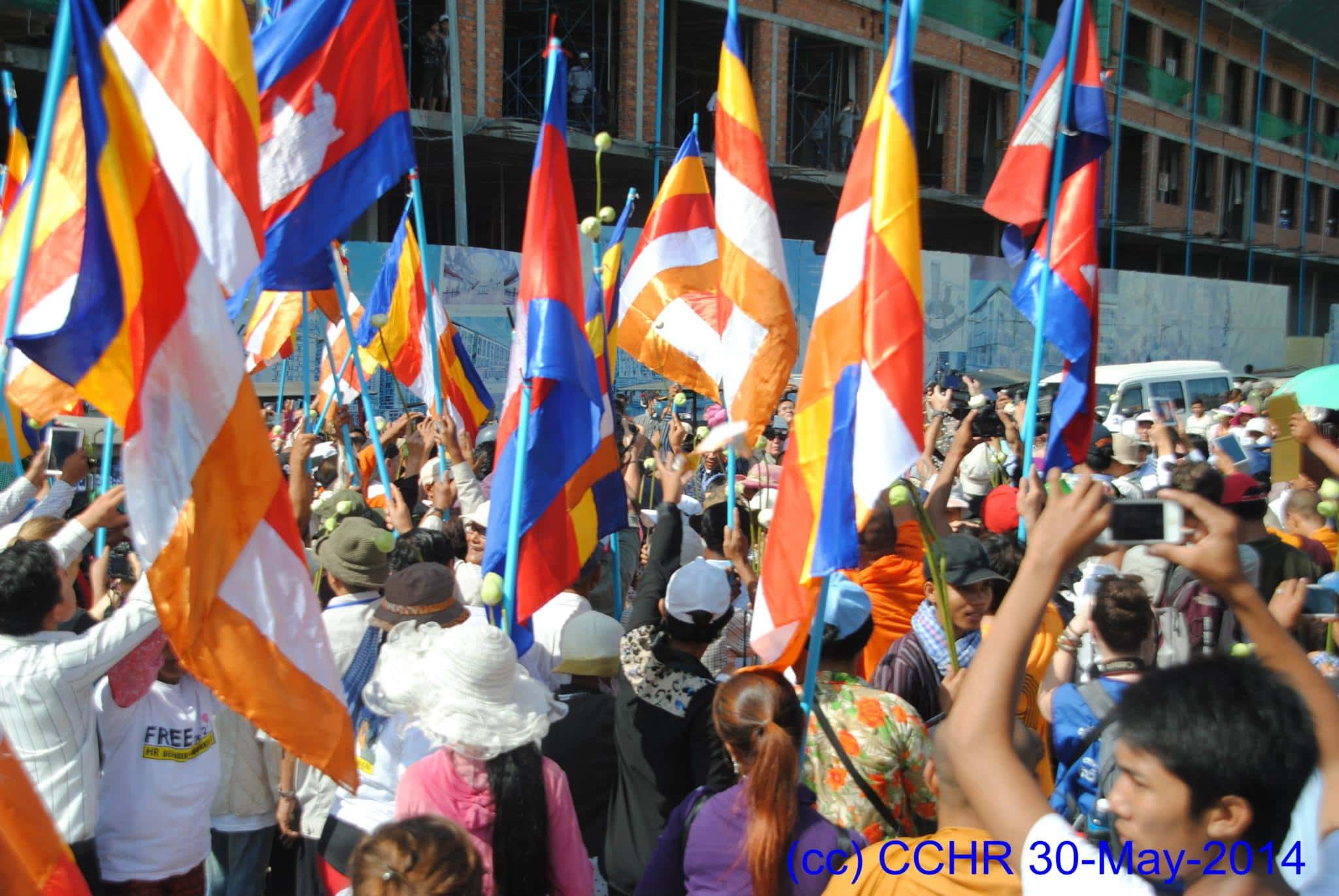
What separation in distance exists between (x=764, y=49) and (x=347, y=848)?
21515 millimetres

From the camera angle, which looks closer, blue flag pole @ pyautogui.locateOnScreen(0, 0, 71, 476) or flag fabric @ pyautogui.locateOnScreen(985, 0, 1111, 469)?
blue flag pole @ pyautogui.locateOnScreen(0, 0, 71, 476)

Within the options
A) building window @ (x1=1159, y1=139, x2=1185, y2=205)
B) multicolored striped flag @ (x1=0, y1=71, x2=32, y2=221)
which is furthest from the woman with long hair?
building window @ (x1=1159, y1=139, x2=1185, y2=205)

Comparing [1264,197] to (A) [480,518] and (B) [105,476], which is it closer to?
(A) [480,518]

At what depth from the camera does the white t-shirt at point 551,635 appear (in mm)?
3668

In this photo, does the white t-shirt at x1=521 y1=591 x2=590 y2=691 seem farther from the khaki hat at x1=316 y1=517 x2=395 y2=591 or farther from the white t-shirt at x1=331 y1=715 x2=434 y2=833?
the white t-shirt at x1=331 y1=715 x2=434 y2=833

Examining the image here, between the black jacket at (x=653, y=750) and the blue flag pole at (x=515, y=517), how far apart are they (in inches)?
18.3

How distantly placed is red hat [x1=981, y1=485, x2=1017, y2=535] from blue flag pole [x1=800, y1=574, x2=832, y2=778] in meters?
2.21

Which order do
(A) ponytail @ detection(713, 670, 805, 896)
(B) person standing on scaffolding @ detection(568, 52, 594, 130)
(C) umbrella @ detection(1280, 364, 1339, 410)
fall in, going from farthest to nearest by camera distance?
1. (B) person standing on scaffolding @ detection(568, 52, 594, 130)
2. (C) umbrella @ detection(1280, 364, 1339, 410)
3. (A) ponytail @ detection(713, 670, 805, 896)

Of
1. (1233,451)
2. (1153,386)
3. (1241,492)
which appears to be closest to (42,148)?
(1241,492)

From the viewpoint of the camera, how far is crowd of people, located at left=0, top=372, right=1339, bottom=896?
1620 millimetres

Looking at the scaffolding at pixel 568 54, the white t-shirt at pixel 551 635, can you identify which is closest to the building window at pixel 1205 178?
the scaffolding at pixel 568 54

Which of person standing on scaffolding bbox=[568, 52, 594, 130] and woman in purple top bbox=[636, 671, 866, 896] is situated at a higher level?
person standing on scaffolding bbox=[568, 52, 594, 130]

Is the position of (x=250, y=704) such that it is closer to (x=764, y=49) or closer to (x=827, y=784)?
(x=827, y=784)

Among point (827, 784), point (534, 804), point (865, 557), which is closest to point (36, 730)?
point (534, 804)
